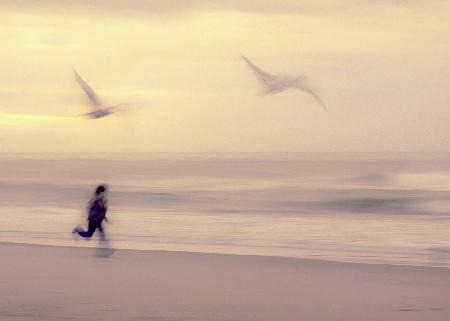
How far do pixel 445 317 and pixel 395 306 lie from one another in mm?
693

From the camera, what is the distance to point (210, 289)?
10336 millimetres

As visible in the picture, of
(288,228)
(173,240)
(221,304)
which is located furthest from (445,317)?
(288,228)

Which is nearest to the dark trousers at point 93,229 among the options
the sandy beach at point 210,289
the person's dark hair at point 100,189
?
the person's dark hair at point 100,189

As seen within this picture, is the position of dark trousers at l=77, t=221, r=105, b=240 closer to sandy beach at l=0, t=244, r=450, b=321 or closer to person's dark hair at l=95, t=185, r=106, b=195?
person's dark hair at l=95, t=185, r=106, b=195

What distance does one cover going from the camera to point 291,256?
13812mm

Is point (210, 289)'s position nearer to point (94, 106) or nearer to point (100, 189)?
point (100, 189)

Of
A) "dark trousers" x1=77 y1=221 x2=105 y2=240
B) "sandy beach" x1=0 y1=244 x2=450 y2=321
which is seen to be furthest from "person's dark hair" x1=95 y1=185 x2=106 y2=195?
"sandy beach" x1=0 y1=244 x2=450 y2=321

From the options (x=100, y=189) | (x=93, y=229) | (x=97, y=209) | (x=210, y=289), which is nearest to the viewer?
(x=210, y=289)

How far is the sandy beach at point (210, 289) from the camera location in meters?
8.85

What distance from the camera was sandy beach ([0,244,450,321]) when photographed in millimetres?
8852

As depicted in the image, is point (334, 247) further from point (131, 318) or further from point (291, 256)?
point (131, 318)

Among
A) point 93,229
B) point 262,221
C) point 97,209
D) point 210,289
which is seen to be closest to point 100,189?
point 97,209

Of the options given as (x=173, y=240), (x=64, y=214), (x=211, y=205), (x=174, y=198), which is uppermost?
(x=174, y=198)

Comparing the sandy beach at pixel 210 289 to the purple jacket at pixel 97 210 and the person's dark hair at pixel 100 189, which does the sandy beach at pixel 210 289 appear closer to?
the purple jacket at pixel 97 210
